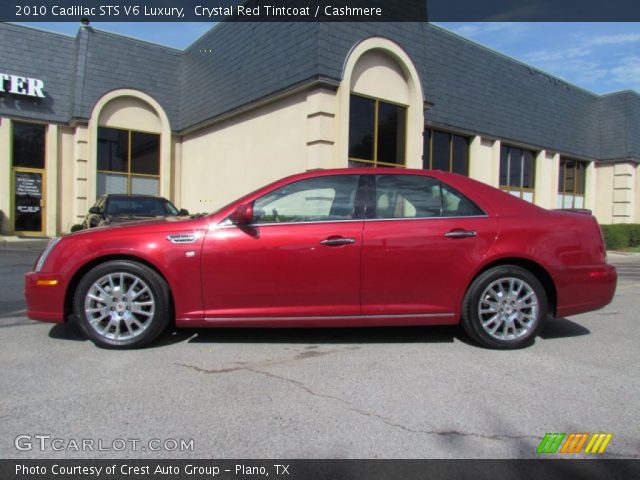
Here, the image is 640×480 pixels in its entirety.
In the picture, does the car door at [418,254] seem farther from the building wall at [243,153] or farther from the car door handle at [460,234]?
the building wall at [243,153]

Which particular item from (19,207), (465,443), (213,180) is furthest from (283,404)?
(19,207)

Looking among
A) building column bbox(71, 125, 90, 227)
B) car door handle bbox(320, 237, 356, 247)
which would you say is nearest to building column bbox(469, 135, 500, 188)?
building column bbox(71, 125, 90, 227)

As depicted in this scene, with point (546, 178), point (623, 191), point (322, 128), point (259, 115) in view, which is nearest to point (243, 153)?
point (259, 115)

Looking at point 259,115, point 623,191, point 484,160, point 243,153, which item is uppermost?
point 259,115

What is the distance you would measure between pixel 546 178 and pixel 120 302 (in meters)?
18.5

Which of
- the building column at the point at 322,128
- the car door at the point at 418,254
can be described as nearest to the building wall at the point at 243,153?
the building column at the point at 322,128

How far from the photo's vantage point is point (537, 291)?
4484mm

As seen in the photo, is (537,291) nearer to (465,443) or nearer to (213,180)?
(465,443)

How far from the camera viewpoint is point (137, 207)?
10.1 metres

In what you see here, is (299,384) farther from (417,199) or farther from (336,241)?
(417,199)

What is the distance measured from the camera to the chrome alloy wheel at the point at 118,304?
4.29m

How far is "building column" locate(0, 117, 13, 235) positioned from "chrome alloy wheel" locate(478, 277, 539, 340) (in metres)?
16.4

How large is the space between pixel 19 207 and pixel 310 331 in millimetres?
15108

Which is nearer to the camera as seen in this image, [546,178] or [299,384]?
[299,384]
